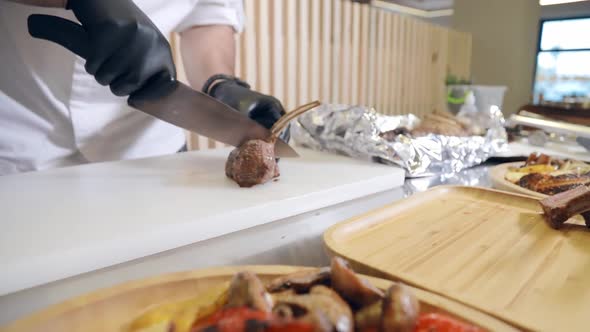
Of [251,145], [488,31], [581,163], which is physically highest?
[488,31]

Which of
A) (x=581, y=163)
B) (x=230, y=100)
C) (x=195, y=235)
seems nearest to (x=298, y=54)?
(x=230, y=100)

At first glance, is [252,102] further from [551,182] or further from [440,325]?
[440,325]

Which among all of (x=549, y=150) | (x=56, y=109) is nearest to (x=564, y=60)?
(x=549, y=150)

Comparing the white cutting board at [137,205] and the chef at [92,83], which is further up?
the chef at [92,83]

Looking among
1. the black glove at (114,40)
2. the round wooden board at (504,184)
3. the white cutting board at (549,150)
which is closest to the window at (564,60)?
the white cutting board at (549,150)

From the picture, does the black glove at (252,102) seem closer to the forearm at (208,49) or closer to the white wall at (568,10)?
the forearm at (208,49)

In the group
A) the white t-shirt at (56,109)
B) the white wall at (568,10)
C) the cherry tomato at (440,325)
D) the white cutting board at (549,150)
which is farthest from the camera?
the white wall at (568,10)

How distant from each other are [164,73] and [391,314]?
2.09 ft

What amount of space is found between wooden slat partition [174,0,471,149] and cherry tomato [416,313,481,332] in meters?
1.84

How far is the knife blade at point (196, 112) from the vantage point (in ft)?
2.69

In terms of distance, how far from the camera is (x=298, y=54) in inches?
97.8

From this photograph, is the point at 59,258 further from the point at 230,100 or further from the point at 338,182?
the point at 230,100

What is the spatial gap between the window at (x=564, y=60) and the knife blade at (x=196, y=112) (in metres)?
3.77

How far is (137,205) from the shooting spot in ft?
2.18
